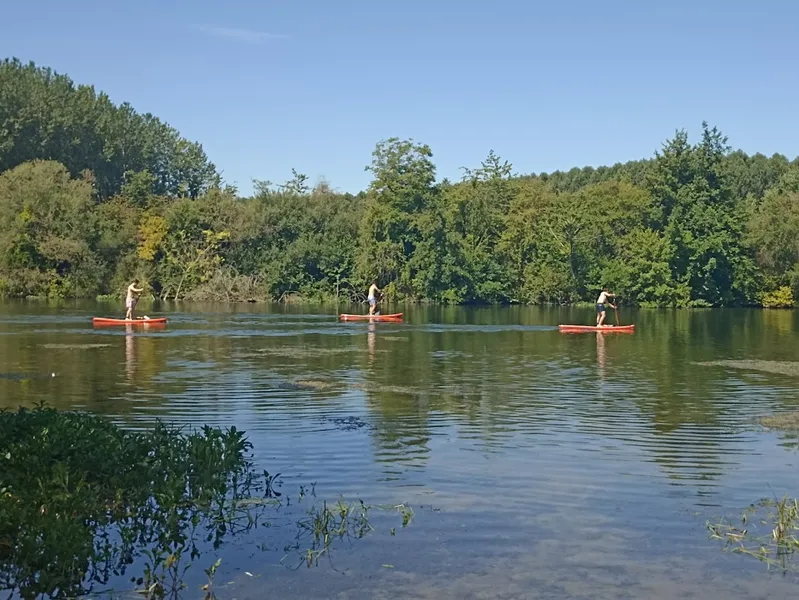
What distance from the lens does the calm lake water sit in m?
9.75

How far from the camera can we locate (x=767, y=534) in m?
11.0

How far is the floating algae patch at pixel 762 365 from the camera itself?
1102 inches

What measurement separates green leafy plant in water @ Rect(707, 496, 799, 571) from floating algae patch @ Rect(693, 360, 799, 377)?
1649 cm

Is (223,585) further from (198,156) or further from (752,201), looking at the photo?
(198,156)

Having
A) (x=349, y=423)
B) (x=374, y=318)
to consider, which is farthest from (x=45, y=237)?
(x=349, y=423)

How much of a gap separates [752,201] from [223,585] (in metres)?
89.3

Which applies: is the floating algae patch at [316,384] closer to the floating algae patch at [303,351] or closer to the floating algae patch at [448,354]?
the floating algae patch at [303,351]

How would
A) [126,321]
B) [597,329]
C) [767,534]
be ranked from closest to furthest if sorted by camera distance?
[767,534], [126,321], [597,329]

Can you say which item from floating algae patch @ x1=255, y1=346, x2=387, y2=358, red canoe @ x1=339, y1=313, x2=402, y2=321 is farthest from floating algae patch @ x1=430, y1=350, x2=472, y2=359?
red canoe @ x1=339, y1=313, x2=402, y2=321

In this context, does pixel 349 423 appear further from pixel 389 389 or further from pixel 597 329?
pixel 597 329

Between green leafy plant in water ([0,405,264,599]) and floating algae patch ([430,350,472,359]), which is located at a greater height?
floating algae patch ([430,350,472,359])

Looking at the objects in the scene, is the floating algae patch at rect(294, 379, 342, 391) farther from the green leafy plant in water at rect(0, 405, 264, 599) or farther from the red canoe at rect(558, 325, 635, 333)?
the red canoe at rect(558, 325, 635, 333)

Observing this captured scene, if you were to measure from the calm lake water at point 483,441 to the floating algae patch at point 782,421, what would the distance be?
461 mm

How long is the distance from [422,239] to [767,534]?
7182 cm
